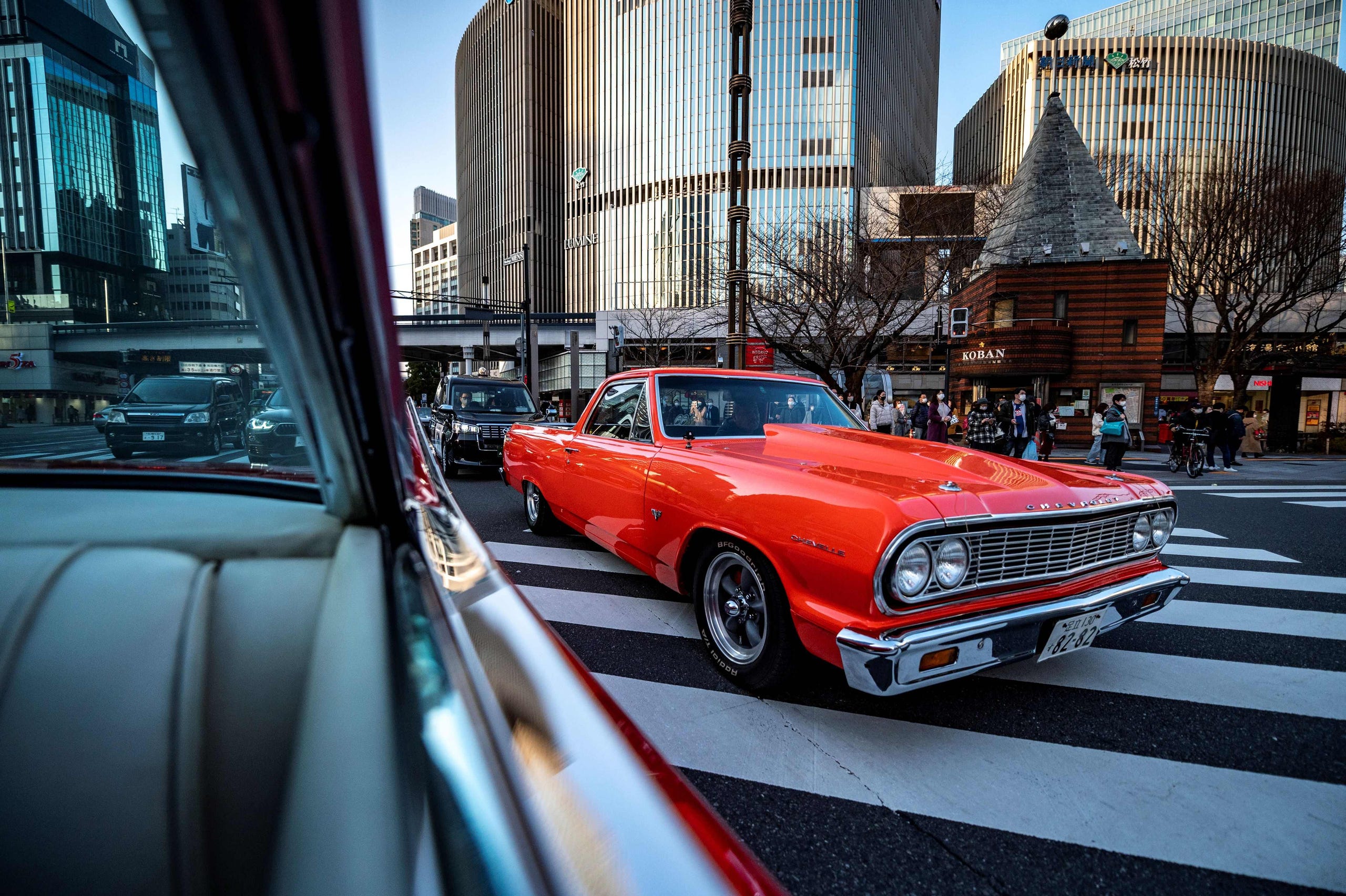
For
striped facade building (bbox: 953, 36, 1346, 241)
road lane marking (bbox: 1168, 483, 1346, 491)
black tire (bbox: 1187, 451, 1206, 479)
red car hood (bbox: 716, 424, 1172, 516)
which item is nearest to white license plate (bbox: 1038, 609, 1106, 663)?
red car hood (bbox: 716, 424, 1172, 516)

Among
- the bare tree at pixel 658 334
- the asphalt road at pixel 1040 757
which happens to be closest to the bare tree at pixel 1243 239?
the bare tree at pixel 658 334

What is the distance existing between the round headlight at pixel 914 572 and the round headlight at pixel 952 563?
0.18 ft

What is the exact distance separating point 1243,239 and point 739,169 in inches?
786

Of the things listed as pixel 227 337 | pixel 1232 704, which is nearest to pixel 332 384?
pixel 227 337

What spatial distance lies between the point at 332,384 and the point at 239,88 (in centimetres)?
44

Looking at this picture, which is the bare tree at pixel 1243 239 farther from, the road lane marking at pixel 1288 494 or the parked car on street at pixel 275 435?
the parked car on street at pixel 275 435

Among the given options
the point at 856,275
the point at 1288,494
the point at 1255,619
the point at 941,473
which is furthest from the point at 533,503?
the point at 856,275

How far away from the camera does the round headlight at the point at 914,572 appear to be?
2221 mm

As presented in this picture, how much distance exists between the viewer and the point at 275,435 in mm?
1226

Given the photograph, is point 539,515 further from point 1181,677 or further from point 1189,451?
point 1189,451

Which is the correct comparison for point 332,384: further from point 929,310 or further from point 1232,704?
point 929,310

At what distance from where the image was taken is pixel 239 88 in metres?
0.60

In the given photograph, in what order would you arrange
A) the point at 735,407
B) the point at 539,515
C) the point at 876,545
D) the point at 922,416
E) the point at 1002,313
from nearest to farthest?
the point at 876,545, the point at 735,407, the point at 539,515, the point at 922,416, the point at 1002,313

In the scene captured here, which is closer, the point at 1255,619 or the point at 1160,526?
the point at 1160,526
